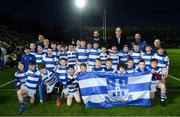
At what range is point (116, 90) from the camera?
10555 millimetres

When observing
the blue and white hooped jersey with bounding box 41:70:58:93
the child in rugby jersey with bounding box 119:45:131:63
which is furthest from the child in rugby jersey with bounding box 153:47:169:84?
the blue and white hooped jersey with bounding box 41:70:58:93

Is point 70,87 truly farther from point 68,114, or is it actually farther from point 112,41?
point 112,41

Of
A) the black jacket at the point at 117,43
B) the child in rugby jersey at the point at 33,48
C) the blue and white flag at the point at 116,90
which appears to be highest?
the black jacket at the point at 117,43

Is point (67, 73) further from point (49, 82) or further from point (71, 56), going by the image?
point (71, 56)

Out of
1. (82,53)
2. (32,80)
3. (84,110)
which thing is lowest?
(84,110)

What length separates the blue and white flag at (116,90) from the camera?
1055cm

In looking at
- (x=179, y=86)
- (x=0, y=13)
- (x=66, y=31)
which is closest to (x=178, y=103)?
(x=179, y=86)

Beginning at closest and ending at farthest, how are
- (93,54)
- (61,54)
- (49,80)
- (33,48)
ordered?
(49,80), (33,48), (93,54), (61,54)

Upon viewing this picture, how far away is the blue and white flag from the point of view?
34.6ft

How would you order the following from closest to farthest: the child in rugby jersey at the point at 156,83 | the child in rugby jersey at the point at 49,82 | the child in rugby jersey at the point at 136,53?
1. the child in rugby jersey at the point at 156,83
2. the child in rugby jersey at the point at 49,82
3. the child in rugby jersey at the point at 136,53

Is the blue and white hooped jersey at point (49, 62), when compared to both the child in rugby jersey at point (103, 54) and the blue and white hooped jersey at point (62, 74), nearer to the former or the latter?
the child in rugby jersey at point (103, 54)

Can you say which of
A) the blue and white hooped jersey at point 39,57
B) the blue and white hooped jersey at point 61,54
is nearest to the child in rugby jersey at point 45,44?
the blue and white hooped jersey at point 39,57

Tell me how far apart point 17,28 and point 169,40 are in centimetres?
3262

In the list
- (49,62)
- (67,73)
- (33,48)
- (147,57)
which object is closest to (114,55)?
(147,57)
